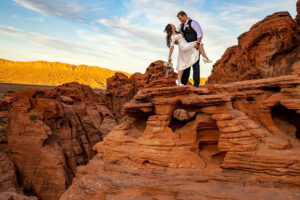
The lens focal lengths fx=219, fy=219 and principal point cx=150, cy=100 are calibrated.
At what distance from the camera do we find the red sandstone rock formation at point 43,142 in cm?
1722


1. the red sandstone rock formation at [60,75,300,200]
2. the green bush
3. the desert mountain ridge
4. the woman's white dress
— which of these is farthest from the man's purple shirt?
the desert mountain ridge

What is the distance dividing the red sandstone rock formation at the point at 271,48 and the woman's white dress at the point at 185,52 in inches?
240

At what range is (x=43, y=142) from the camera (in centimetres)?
1789

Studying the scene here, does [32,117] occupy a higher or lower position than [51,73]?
lower

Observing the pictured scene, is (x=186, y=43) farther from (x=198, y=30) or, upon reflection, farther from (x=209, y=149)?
(x=209, y=149)

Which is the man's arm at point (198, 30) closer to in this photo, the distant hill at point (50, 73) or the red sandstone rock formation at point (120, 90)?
the red sandstone rock formation at point (120, 90)

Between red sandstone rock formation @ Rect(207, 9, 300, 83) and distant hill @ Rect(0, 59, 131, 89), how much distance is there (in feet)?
347

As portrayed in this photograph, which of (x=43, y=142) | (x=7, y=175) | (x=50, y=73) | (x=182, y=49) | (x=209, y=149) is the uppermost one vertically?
(x=50, y=73)

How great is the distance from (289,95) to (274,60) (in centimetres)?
709

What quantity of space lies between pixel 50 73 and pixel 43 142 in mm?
121405

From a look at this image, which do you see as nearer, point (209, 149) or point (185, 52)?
point (209, 149)

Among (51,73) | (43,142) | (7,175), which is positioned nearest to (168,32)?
(43,142)

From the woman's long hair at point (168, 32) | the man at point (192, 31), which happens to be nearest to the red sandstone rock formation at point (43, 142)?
the woman's long hair at point (168, 32)

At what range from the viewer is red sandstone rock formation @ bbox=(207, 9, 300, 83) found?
11.9m
